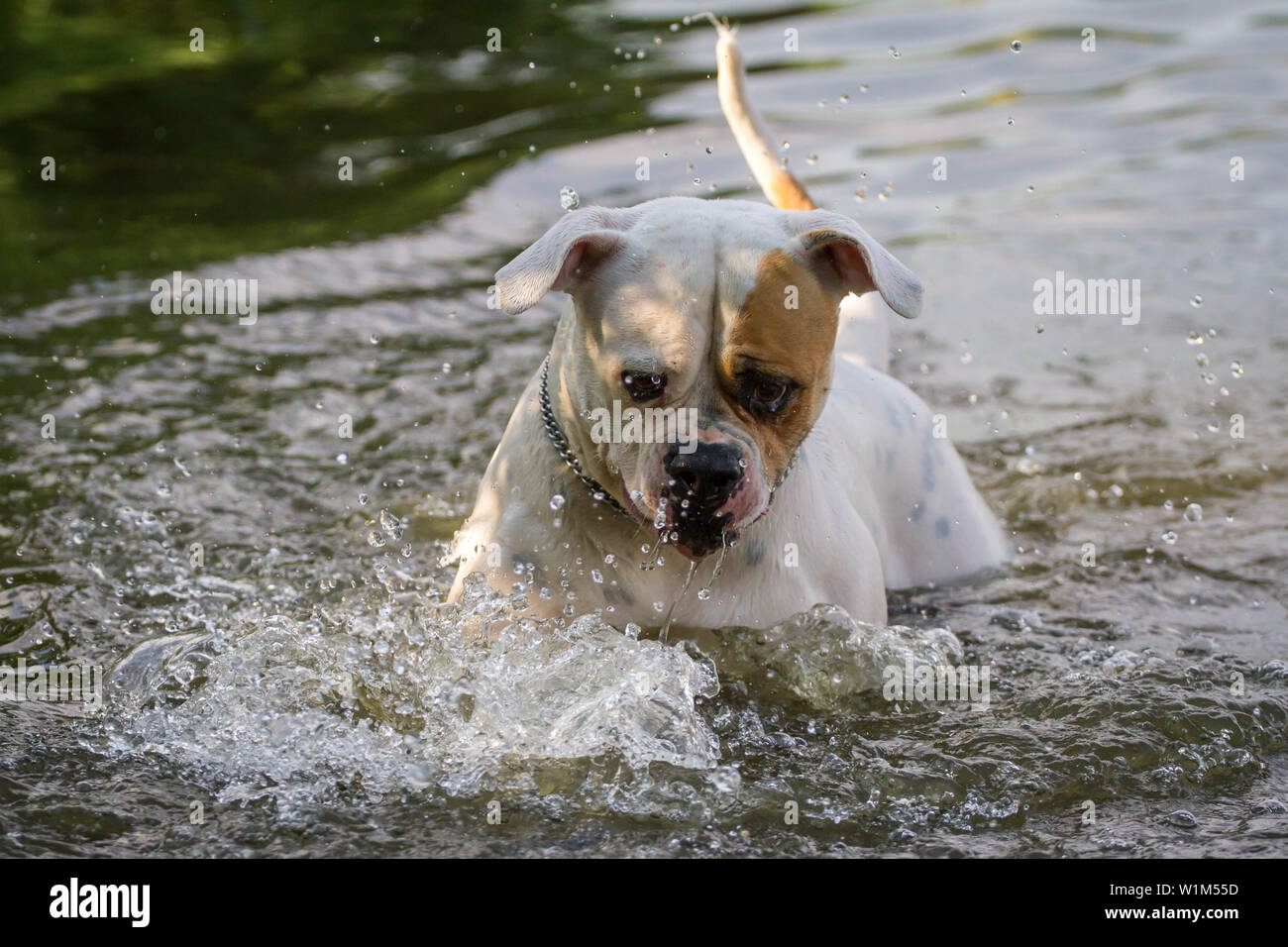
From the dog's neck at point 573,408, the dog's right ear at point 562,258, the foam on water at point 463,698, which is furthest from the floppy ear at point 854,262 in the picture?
the foam on water at point 463,698

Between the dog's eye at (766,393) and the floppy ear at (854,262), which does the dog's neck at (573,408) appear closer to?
the dog's eye at (766,393)

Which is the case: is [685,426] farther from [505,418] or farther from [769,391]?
[505,418]

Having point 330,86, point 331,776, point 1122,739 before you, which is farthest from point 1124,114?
point 331,776

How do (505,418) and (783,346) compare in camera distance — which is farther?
(505,418)

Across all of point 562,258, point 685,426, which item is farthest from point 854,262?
point 562,258

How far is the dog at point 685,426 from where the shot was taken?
3.42m

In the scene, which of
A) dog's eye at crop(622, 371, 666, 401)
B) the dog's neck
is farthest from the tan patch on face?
the dog's neck

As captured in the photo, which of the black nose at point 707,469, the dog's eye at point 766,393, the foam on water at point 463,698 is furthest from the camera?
the foam on water at point 463,698

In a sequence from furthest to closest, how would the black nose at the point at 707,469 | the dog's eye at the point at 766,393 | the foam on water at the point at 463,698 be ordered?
the foam on water at the point at 463,698 < the dog's eye at the point at 766,393 < the black nose at the point at 707,469

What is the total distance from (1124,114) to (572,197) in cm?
662

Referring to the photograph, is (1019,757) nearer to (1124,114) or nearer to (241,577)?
(241,577)

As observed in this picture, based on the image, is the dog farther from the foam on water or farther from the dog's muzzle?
the foam on water

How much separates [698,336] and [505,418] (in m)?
2.88

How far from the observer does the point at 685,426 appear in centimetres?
343
